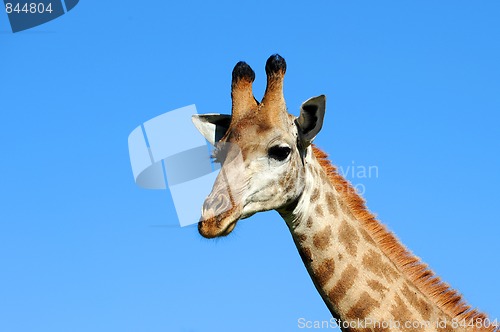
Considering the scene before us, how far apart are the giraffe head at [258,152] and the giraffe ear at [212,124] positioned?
291 mm

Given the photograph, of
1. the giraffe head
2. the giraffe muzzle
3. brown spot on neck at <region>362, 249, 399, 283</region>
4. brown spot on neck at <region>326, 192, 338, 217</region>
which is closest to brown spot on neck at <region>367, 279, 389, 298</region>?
brown spot on neck at <region>362, 249, 399, 283</region>

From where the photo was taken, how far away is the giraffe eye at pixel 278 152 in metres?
8.95

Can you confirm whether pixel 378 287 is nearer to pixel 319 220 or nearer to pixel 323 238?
pixel 323 238

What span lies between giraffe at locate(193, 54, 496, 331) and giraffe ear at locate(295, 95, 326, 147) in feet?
0.04

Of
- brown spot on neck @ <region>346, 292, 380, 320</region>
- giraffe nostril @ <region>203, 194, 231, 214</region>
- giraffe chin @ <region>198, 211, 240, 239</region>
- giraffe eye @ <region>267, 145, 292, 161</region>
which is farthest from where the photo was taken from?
giraffe eye @ <region>267, 145, 292, 161</region>

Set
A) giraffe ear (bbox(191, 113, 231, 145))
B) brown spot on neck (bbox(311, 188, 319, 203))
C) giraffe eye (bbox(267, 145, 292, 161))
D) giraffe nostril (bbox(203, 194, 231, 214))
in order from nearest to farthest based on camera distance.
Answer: giraffe nostril (bbox(203, 194, 231, 214)), giraffe eye (bbox(267, 145, 292, 161)), brown spot on neck (bbox(311, 188, 319, 203)), giraffe ear (bbox(191, 113, 231, 145))

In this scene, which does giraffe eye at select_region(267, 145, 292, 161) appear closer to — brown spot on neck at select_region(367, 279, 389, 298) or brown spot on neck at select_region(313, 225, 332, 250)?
brown spot on neck at select_region(313, 225, 332, 250)

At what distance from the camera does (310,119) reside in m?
9.35

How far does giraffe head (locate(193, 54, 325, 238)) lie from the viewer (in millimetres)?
8461

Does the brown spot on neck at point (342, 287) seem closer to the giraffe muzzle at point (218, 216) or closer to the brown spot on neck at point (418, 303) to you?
the brown spot on neck at point (418, 303)

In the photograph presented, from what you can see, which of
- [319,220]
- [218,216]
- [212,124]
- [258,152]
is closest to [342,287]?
[319,220]

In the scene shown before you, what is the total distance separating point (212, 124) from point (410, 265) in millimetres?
2984

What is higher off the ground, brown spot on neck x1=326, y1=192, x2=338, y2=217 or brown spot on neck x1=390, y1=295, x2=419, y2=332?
brown spot on neck x1=326, y1=192, x2=338, y2=217

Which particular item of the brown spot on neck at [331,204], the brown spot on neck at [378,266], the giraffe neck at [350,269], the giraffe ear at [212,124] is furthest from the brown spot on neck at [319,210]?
the giraffe ear at [212,124]
